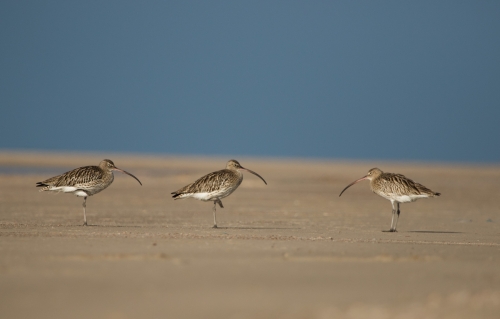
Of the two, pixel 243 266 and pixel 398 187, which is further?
pixel 398 187

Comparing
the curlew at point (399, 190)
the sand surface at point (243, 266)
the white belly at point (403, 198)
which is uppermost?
the curlew at point (399, 190)

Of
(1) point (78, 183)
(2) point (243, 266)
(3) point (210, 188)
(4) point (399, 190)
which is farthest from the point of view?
(1) point (78, 183)

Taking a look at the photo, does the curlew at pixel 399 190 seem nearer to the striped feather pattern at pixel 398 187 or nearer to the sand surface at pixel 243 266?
the striped feather pattern at pixel 398 187

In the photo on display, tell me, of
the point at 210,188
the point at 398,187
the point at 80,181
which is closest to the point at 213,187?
the point at 210,188

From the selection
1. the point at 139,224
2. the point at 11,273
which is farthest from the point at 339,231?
the point at 11,273

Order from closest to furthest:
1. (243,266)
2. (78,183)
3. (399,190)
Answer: (243,266), (399,190), (78,183)

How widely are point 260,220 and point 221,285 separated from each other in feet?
31.0

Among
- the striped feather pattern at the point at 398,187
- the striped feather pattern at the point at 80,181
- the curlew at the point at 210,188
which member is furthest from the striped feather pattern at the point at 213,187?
the striped feather pattern at the point at 398,187

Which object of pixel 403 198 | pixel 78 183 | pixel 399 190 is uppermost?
pixel 78 183

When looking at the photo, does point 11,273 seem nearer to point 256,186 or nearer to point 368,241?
point 368,241

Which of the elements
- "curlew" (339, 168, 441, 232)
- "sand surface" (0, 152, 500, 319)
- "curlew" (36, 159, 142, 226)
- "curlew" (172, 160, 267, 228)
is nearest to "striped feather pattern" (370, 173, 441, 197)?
"curlew" (339, 168, 441, 232)

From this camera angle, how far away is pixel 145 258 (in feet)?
32.6

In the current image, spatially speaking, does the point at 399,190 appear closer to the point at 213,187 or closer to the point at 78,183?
the point at 213,187

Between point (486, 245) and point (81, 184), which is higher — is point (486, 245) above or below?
below
